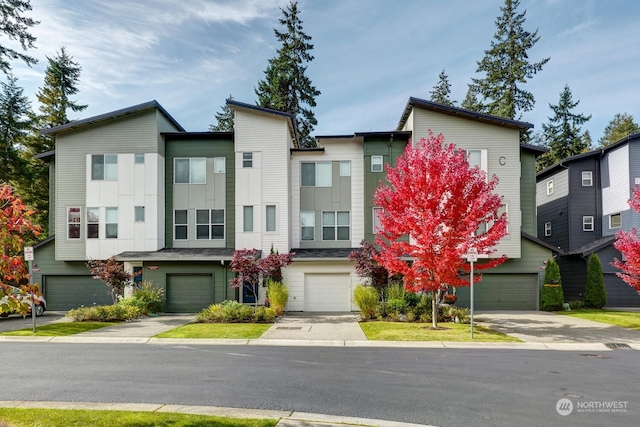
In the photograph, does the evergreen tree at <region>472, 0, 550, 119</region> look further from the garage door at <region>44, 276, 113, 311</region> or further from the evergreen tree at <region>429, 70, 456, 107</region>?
the garage door at <region>44, 276, 113, 311</region>

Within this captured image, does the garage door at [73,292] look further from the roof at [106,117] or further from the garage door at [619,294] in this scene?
the garage door at [619,294]

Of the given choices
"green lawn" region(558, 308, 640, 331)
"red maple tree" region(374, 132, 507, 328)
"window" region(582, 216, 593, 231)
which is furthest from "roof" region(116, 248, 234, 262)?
"window" region(582, 216, 593, 231)

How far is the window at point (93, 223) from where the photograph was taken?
913 inches

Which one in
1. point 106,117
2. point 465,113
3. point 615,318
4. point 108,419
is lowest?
point 615,318

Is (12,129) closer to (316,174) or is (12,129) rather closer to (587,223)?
(316,174)

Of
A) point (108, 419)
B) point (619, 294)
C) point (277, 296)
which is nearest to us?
point (108, 419)

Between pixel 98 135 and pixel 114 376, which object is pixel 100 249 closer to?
pixel 98 135

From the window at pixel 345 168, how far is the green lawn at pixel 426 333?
398 inches

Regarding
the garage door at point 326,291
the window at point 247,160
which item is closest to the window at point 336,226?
the garage door at point 326,291

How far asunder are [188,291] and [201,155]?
752cm

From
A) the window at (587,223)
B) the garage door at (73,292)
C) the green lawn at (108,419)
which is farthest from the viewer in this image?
the window at (587,223)

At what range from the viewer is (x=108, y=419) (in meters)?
6.04

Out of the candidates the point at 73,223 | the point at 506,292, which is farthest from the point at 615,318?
the point at 73,223

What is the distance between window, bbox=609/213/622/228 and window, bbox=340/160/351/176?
659 inches
